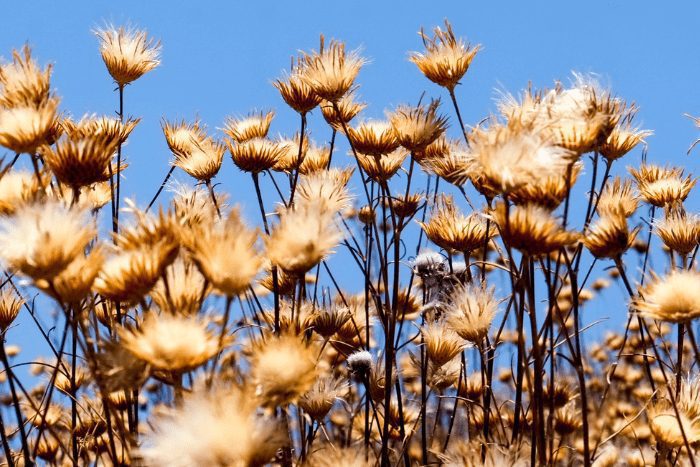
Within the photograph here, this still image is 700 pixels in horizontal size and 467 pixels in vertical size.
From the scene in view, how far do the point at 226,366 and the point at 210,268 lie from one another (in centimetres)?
20

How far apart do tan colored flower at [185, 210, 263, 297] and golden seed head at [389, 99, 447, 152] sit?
4.17 feet

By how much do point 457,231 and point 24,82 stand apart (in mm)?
1269

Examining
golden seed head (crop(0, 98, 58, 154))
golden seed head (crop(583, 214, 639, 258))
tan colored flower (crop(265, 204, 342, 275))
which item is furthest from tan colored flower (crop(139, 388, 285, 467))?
golden seed head (crop(583, 214, 639, 258))

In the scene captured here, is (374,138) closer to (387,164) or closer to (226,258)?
(387,164)

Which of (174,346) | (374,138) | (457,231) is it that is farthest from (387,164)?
(174,346)

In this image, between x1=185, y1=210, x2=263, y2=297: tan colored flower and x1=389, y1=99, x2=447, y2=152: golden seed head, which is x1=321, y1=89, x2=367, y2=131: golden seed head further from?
x1=185, y1=210, x2=263, y2=297: tan colored flower

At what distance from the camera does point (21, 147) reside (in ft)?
Answer: 5.84

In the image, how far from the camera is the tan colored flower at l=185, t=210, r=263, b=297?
1393 millimetres

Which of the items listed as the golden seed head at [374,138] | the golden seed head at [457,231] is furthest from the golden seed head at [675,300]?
the golden seed head at [374,138]

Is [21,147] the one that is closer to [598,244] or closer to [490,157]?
[490,157]

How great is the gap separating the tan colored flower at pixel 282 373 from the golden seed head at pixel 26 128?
2.28ft

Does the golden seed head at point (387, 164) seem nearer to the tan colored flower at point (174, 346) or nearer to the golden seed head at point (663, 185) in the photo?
the golden seed head at point (663, 185)

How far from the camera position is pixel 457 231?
2.62 m

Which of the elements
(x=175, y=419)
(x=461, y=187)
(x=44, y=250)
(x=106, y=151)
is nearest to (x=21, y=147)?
(x=106, y=151)
